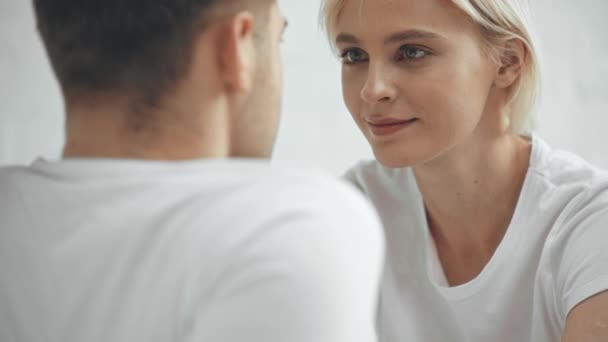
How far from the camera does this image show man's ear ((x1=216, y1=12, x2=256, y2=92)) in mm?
624

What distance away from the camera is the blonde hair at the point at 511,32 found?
115 centimetres

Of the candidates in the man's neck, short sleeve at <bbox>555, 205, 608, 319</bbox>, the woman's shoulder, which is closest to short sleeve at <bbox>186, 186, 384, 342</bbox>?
the man's neck

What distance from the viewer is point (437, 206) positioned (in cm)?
132

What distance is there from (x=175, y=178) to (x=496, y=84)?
77 centimetres

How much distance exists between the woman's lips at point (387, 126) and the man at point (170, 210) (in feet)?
1.72

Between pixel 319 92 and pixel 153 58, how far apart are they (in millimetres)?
1438

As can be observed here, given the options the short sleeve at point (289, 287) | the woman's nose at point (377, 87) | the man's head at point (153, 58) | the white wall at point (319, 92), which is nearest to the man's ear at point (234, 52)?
the man's head at point (153, 58)

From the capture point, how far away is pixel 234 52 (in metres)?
0.62

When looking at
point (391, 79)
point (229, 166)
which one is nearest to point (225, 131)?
point (229, 166)

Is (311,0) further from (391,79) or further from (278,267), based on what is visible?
(278,267)

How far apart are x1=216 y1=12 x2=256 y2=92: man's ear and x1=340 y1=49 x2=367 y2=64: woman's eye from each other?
58 centimetres

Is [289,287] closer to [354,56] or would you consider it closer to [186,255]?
[186,255]

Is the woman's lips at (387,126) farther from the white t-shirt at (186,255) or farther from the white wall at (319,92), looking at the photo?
the white wall at (319,92)

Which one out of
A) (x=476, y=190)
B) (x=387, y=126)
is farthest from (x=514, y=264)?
(x=387, y=126)
